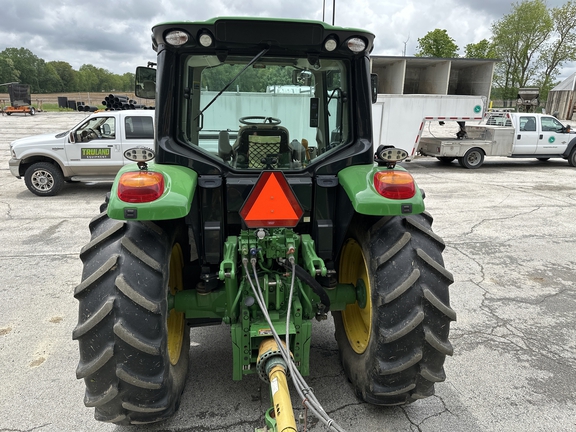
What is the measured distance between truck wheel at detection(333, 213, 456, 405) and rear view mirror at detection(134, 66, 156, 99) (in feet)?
6.54

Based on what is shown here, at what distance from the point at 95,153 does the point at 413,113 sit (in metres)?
9.33

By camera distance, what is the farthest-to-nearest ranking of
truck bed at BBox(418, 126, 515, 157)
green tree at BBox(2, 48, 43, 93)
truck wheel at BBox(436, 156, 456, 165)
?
green tree at BBox(2, 48, 43, 93)
truck wheel at BBox(436, 156, 456, 165)
truck bed at BBox(418, 126, 515, 157)

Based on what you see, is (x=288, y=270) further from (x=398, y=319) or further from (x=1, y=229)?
(x=1, y=229)

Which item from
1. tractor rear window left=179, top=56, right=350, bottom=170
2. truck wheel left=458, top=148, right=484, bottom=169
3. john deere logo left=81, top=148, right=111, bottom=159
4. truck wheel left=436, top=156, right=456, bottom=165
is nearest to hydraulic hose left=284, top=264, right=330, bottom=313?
tractor rear window left=179, top=56, right=350, bottom=170

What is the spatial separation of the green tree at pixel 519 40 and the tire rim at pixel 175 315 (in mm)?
50529

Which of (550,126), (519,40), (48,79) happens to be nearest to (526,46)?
(519,40)

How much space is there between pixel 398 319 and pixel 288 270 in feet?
A: 2.36

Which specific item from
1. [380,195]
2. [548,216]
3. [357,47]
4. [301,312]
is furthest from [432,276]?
[548,216]

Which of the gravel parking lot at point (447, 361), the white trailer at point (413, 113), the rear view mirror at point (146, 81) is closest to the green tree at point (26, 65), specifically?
the white trailer at point (413, 113)

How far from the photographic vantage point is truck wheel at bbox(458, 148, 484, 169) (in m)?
14.0

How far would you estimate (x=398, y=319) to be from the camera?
2410mm

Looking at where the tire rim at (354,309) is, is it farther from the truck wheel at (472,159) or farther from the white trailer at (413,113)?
the truck wheel at (472,159)

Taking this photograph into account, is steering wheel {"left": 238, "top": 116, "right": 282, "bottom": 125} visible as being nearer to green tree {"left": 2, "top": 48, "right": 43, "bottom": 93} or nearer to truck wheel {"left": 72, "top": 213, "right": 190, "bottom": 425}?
truck wheel {"left": 72, "top": 213, "right": 190, "bottom": 425}

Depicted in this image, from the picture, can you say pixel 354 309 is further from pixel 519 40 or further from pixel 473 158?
pixel 519 40
